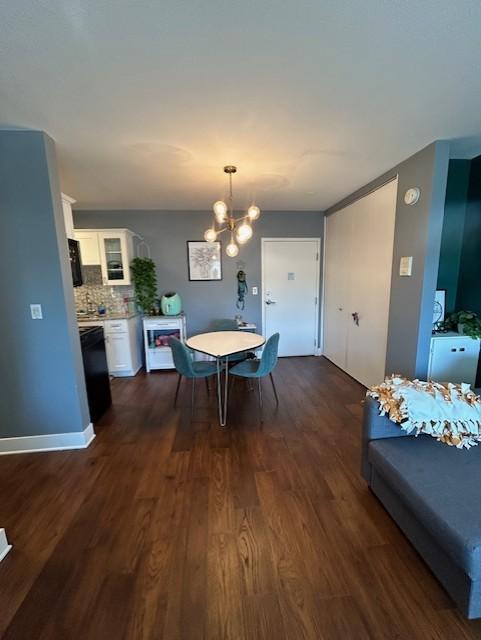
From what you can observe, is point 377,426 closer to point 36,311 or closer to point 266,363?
point 266,363

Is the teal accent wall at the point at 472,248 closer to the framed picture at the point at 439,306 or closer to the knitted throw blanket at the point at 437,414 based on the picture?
the framed picture at the point at 439,306

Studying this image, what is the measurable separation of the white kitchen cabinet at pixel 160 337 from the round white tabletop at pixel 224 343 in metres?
0.89

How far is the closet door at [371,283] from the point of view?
272cm

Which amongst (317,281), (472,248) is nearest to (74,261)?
(317,281)

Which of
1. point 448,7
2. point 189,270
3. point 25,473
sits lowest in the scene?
point 25,473

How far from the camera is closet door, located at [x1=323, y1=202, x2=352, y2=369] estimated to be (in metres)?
3.59

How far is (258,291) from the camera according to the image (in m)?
4.33

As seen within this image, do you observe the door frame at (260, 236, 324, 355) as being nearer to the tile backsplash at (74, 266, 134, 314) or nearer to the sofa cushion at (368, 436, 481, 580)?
the tile backsplash at (74, 266, 134, 314)

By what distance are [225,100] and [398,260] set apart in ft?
6.57

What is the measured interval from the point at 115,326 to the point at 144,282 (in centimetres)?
76

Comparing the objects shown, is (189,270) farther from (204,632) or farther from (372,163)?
(204,632)

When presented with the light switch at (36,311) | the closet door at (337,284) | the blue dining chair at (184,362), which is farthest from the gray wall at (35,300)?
the closet door at (337,284)

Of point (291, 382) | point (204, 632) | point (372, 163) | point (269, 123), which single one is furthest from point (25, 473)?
point (372, 163)

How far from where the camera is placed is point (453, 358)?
2.39 meters
